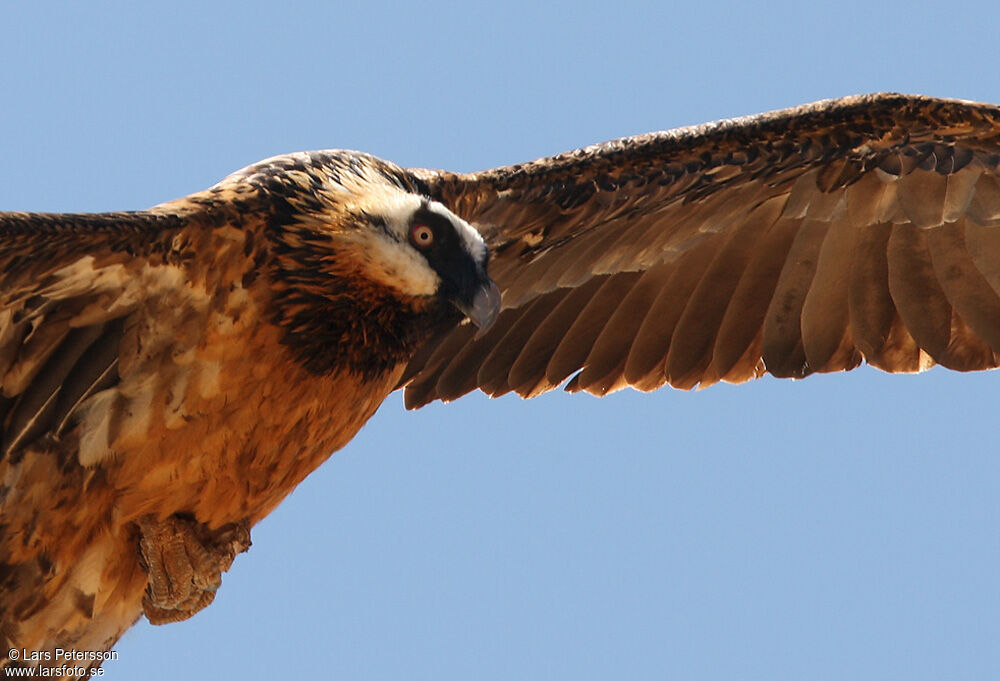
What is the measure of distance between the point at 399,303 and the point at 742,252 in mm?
2551

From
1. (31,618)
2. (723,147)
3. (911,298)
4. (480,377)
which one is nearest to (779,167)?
(723,147)

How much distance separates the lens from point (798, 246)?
29.8 feet

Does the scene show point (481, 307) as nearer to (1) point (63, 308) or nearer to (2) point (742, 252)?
(1) point (63, 308)

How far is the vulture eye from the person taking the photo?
7277mm

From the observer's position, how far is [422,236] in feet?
23.9

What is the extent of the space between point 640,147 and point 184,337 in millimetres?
2561

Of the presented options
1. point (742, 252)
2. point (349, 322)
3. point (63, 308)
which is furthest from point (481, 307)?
point (742, 252)

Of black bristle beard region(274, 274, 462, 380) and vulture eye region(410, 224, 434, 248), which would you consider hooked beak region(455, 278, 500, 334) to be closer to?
black bristle beard region(274, 274, 462, 380)

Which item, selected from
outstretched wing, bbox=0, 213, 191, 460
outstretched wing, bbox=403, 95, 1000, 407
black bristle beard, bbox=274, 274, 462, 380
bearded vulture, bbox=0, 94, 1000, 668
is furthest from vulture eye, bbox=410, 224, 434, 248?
outstretched wing, bbox=0, 213, 191, 460

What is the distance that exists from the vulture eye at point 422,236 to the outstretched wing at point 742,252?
82 centimetres

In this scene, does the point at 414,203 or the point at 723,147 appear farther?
the point at 723,147

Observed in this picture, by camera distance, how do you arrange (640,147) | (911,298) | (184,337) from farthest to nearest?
(911,298) → (640,147) → (184,337)

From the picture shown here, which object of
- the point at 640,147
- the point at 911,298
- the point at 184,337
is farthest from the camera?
the point at 911,298

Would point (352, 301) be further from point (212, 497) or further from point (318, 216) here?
point (212, 497)
